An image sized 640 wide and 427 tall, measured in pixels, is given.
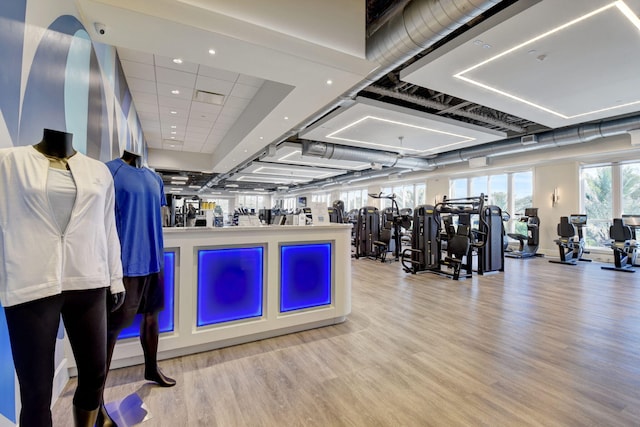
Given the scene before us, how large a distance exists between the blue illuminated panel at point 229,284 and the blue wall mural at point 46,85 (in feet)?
4.61

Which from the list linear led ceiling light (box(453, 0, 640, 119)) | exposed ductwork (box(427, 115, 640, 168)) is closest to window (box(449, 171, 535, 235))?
exposed ductwork (box(427, 115, 640, 168))

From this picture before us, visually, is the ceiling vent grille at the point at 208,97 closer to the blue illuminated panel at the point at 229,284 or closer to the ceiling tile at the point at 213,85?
the ceiling tile at the point at 213,85

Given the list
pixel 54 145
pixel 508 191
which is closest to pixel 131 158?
pixel 54 145

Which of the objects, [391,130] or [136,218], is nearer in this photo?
[136,218]

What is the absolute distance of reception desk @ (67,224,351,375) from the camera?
107 inches

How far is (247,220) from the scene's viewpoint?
3.39m

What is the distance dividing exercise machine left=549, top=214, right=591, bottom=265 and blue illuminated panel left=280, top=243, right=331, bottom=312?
8155 millimetres

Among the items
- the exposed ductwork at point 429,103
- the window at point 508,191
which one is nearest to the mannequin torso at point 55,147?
the exposed ductwork at point 429,103

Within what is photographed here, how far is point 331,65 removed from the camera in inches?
136

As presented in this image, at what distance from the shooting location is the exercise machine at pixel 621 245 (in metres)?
7.12

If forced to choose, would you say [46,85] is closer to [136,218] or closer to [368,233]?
[136,218]

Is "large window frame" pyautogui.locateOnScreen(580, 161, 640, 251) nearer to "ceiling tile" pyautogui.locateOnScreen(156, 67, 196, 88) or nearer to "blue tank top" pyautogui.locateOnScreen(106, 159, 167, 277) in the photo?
"ceiling tile" pyautogui.locateOnScreen(156, 67, 196, 88)

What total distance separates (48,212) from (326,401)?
6.74ft

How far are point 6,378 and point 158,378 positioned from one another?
3.11 ft
